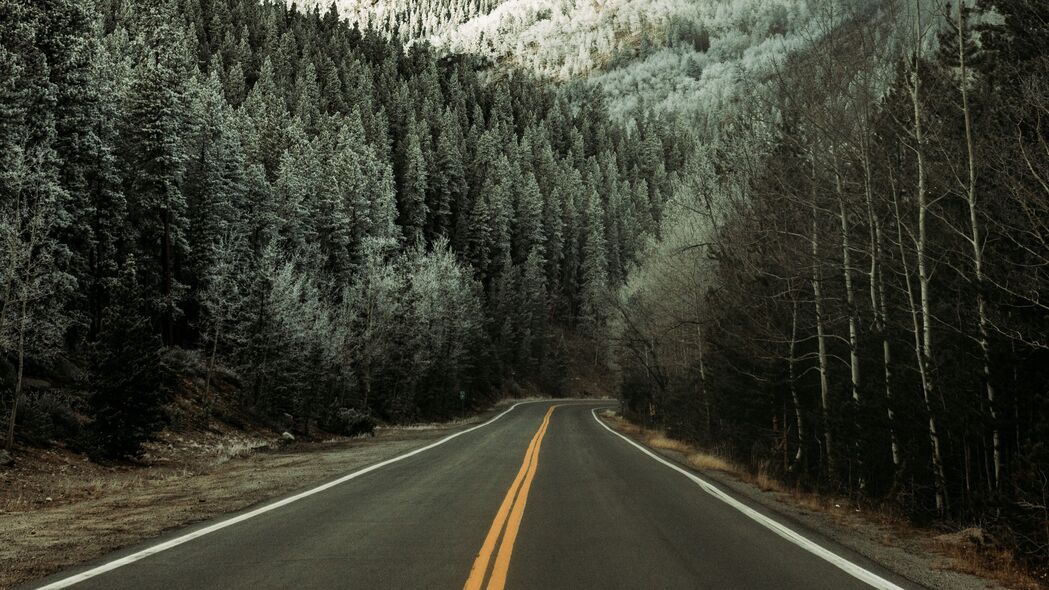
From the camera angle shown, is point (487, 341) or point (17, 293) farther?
point (487, 341)

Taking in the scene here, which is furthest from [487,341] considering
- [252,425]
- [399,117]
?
[399,117]

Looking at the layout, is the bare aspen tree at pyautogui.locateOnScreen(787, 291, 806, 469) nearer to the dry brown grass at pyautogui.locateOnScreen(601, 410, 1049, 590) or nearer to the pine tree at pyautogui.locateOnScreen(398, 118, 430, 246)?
the dry brown grass at pyautogui.locateOnScreen(601, 410, 1049, 590)

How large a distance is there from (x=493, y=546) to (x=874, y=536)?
538 cm

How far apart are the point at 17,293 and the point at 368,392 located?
24236mm

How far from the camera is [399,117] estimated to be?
92188 mm

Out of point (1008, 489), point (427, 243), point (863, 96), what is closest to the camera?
point (1008, 489)

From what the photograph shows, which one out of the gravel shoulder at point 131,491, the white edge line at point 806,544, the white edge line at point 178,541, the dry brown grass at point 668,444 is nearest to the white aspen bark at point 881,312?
the white edge line at point 806,544

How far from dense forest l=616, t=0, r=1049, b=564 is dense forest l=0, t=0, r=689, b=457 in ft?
57.7

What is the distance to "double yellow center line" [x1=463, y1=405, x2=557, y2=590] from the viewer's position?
5.63 meters

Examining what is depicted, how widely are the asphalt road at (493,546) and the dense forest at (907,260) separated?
2791 mm

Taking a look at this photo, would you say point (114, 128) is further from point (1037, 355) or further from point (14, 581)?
point (1037, 355)

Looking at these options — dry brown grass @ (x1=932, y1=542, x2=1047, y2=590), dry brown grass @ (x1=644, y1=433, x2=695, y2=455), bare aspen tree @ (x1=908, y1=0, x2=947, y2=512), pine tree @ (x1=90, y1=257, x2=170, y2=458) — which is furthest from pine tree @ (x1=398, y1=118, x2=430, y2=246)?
dry brown grass @ (x1=932, y1=542, x2=1047, y2=590)

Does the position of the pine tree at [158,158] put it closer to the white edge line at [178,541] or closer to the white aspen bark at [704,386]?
the white edge line at [178,541]

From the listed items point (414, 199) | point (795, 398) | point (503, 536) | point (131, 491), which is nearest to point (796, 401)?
point (795, 398)
